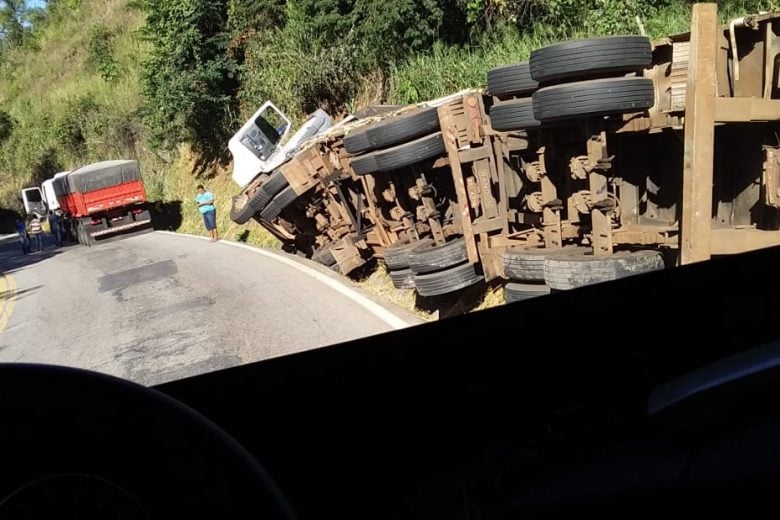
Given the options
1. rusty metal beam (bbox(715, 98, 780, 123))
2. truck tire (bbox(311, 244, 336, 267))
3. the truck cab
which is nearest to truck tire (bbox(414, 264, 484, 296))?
rusty metal beam (bbox(715, 98, 780, 123))

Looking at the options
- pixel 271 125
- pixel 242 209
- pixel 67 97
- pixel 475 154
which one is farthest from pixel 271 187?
pixel 475 154

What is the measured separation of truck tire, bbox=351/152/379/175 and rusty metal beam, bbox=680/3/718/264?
13.0ft

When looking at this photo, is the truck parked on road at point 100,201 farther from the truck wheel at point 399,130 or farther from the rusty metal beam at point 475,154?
the rusty metal beam at point 475,154

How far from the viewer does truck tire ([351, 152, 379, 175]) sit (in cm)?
851

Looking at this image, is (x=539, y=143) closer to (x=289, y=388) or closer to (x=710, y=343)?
(x=710, y=343)

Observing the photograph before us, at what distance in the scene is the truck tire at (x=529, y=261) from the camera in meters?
6.49

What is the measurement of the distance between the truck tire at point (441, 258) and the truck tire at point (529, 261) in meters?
0.79

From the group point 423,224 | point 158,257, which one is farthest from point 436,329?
point 158,257

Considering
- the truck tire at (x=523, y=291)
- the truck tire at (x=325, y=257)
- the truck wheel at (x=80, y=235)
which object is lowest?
the truck tire at (x=325, y=257)

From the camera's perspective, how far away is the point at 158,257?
36.9 feet

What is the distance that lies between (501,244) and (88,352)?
383 cm

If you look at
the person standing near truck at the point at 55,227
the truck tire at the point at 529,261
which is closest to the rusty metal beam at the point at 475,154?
the truck tire at the point at 529,261

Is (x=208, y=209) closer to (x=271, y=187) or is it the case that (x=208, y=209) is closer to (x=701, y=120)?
(x=271, y=187)

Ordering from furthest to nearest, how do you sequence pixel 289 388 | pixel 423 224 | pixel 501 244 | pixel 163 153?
pixel 163 153
pixel 423 224
pixel 501 244
pixel 289 388
